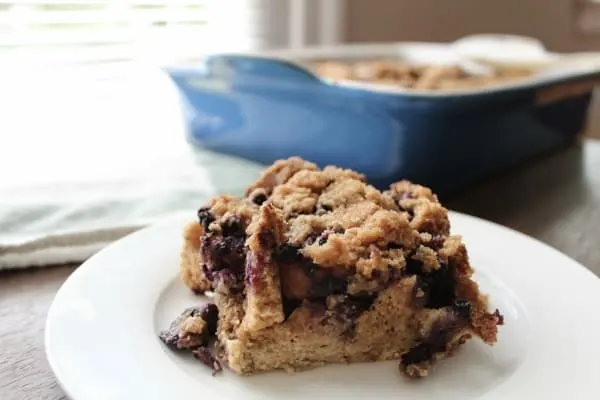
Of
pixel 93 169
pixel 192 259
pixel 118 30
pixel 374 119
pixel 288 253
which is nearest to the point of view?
pixel 288 253

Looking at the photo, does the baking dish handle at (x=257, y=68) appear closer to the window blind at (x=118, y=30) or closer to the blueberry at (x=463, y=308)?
the window blind at (x=118, y=30)

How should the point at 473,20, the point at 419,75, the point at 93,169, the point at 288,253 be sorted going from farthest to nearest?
the point at 473,20 < the point at 419,75 < the point at 93,169 < the point at 288,253

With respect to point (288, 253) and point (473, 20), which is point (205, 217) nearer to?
point (288, 253)

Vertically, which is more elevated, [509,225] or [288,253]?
[288,253]

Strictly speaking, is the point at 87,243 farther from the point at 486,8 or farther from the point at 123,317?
the point at 486,8

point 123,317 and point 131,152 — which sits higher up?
point 123,317

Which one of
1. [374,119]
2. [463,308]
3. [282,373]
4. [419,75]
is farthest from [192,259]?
[419,75]

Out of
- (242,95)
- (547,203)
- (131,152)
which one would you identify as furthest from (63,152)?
(547,203)
